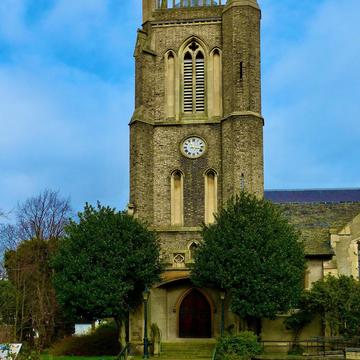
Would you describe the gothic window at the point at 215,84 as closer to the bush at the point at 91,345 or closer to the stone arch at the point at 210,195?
the stone arch at the point at 210,195

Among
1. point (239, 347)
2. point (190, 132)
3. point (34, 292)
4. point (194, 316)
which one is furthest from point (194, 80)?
point (239, 347)

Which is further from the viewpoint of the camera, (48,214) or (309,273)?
(48,214)

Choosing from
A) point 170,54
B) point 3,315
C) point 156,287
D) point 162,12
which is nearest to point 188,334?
point 156,287

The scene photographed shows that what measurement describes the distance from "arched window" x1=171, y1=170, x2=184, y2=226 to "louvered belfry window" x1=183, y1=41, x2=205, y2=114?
415 centimetres

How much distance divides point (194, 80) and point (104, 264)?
558 inches

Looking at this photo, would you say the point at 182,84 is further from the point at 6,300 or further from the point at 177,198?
the point at 6,300

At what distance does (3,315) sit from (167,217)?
41.6 ft

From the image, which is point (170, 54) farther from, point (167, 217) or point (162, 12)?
point (167, 217)

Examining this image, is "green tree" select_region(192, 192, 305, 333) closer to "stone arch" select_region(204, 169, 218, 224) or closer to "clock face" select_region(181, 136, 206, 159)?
"stone arch" select_region(204, 169, 218, 224)

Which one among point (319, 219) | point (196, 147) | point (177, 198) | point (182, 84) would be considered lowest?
point (319, 219)

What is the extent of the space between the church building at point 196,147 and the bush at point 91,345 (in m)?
3.36

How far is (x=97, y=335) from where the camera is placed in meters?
44.9

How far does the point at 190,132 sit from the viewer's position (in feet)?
143

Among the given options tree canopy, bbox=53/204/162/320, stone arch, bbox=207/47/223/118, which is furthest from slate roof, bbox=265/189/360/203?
tree canopy, bbox=53/204/162/320
